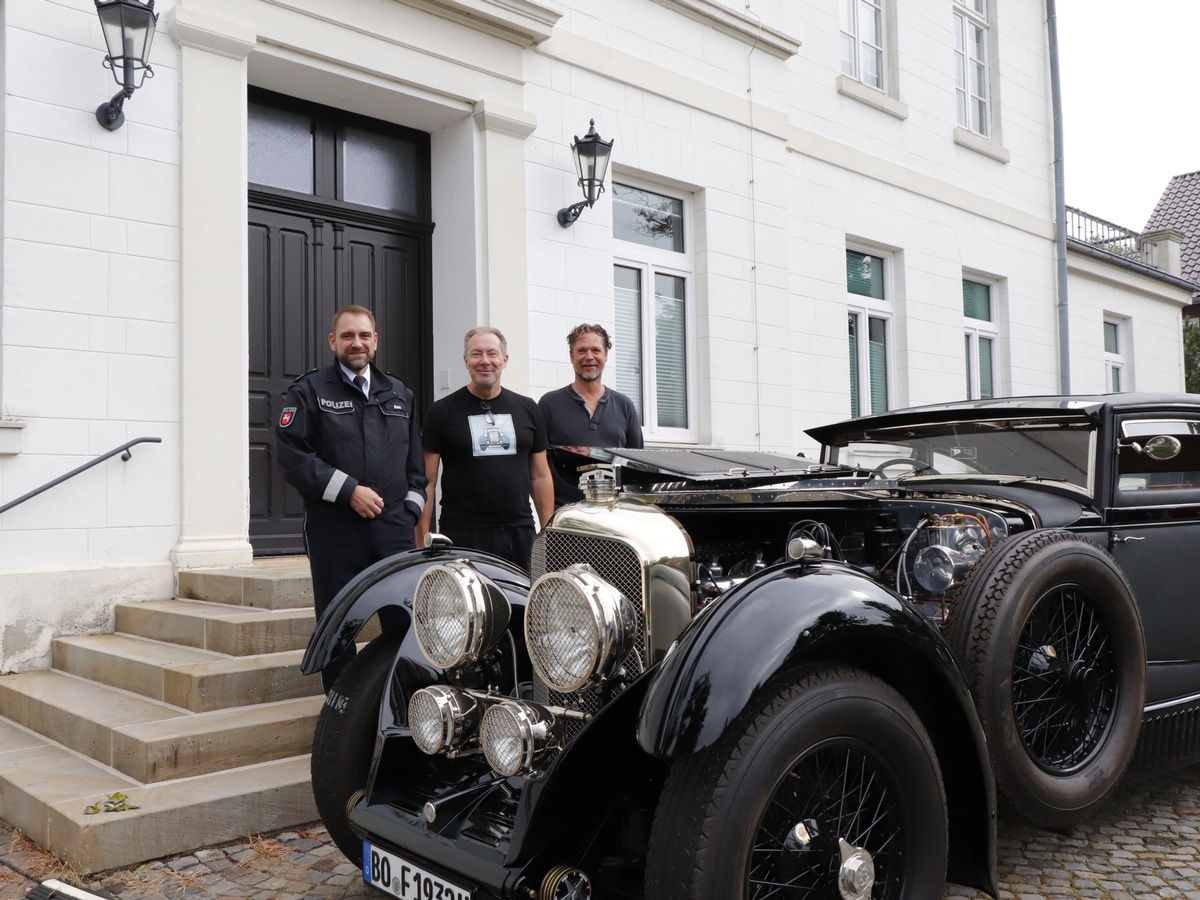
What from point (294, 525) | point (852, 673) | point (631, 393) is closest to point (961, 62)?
point (631, 393)

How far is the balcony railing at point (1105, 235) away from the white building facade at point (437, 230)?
130 inches

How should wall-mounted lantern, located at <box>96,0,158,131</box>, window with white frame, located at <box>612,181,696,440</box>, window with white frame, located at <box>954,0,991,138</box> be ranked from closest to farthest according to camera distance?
wall-mounted lantern, located at <box>96,0,158,131</box> < window with white frame, located at <box>612,181,696,440</box> < window with white frame, located at <box>954,0,991,138</box>

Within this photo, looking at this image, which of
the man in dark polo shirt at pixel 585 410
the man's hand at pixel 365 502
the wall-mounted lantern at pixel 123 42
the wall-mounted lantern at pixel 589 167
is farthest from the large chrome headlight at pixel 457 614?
the wall-mounted lantern at pixel 589 167

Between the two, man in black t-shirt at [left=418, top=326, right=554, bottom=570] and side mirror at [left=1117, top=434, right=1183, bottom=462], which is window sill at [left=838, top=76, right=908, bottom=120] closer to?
man in black t-shirt at [left=418, top=326, right=554, bottom=570]

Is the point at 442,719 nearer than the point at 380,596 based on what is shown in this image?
Yes

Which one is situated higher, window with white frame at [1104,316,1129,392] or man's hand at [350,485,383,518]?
window with white frame at [1104,316,1129,392]

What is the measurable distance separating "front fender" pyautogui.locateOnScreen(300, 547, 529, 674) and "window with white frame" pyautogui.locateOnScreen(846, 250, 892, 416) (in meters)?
Answer: 7.24

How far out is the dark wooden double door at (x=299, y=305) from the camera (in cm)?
611

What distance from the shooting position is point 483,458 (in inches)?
171

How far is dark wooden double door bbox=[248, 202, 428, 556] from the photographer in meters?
6.11

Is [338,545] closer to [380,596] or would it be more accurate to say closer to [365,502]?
[365,502]

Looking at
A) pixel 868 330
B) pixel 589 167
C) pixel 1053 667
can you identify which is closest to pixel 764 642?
pixel 1053 667

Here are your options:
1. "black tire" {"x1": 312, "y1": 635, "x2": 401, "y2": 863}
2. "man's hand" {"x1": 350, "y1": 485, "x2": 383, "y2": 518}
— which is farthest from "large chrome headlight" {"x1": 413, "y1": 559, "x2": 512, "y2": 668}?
"man's hand" {"x1": 350, "y1": 485, "x2": 383, "y2": 518}

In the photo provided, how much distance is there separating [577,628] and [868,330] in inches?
335
